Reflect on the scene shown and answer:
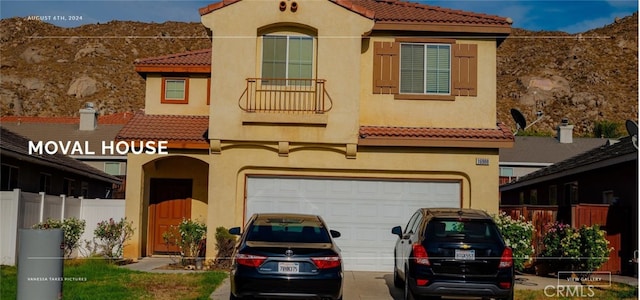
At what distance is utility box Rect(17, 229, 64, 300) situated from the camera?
9.60 metres

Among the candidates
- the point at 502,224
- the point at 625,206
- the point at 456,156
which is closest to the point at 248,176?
the point at 456,156

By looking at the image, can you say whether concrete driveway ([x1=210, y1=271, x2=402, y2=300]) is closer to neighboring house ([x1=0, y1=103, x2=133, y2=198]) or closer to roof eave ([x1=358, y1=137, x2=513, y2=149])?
roof eave ([x1=358, y1=137, x2=513, y2=149])

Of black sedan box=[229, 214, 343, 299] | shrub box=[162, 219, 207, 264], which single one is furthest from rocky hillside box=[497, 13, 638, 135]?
black sedan box=[229, 214, 343, 299]

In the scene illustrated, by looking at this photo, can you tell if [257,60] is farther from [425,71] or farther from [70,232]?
[70,232]

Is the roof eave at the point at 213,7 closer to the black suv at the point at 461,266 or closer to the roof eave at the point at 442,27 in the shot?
the roof eave at the point at 442,27

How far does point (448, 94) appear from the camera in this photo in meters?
17.5

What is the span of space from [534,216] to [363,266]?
16.0 ft

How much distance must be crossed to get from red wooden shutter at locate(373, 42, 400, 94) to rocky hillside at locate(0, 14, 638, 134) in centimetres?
4377

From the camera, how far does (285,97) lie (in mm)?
16969

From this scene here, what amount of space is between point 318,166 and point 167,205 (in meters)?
5.56

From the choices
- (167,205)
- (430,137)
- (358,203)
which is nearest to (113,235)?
(167,205)

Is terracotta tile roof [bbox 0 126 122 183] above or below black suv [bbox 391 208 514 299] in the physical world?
above

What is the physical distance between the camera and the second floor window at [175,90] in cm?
2033

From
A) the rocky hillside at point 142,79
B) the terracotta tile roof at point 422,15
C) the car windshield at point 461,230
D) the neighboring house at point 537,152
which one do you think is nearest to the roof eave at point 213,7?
the terracotta tile roof at point 422,15
